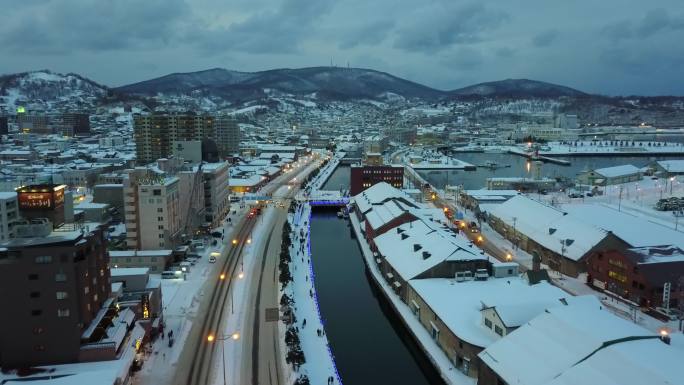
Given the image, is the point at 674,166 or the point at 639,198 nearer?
the point at 639,198

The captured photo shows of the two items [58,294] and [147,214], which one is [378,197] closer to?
[147,214]

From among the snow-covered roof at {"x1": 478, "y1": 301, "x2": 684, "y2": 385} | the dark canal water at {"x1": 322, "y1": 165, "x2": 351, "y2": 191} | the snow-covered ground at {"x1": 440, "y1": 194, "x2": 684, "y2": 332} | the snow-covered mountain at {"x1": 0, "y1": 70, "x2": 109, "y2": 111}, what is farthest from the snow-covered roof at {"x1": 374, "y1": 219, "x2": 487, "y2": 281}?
the snow-covered mountain at {"x1": 0, "y1": 70, "x2": 109, "y2": 111}

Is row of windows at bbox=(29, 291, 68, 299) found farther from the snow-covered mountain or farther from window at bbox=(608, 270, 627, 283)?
the snow-covered mountain

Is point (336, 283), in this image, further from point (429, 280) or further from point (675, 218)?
point (675, 218)

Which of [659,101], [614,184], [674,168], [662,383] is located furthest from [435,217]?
[659,101]

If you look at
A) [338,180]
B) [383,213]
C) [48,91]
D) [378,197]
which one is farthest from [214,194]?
[48,91]

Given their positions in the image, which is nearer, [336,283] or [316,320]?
[316,320]

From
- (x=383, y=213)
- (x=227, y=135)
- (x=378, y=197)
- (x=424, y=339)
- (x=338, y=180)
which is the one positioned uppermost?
(x=227, y=135)

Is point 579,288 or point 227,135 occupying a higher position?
point 227,135
